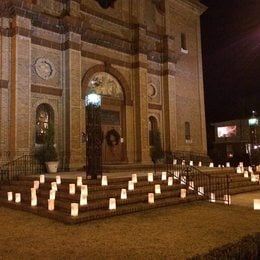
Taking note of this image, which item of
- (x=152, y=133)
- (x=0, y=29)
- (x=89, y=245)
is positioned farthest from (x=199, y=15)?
(x=89, y=245)

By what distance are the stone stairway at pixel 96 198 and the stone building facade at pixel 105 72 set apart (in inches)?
209

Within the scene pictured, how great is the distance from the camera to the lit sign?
48.0 meters

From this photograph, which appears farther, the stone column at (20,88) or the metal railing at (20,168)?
the stone column at (20,88)

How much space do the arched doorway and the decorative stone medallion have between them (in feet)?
8.38

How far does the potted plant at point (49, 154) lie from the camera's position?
16797mm

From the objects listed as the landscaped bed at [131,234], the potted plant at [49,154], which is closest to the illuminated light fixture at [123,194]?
the landscaped bed at [131,234]

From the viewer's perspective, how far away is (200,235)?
24.3ft

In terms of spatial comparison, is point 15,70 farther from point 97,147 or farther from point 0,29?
point 97,147

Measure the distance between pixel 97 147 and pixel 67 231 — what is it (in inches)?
202

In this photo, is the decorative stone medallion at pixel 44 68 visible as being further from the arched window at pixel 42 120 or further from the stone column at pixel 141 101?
the stone column at pixel 141 101

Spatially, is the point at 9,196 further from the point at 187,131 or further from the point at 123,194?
the point at 187,131

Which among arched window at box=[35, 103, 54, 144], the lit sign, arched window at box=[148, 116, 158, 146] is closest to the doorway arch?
arched window at box=[148, 116, 158, 146]

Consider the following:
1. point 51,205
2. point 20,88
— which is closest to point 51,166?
point 20,88

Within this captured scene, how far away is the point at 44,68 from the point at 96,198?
34.0ft
